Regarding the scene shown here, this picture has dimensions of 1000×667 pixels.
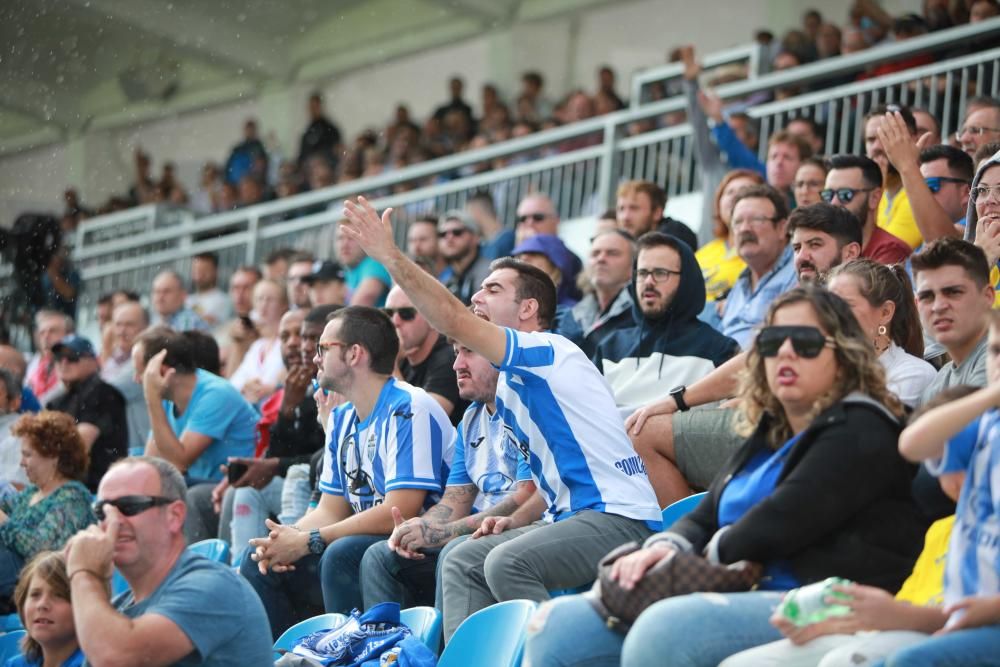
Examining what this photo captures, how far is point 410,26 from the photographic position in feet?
55.0

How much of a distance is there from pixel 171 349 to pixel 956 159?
4.10 metres

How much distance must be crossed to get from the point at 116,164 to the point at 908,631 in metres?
17.4

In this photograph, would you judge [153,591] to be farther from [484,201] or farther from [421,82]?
[421,82]

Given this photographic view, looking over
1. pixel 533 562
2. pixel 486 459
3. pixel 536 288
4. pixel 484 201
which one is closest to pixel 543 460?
pixel 533 562

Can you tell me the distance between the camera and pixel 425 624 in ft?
15.0

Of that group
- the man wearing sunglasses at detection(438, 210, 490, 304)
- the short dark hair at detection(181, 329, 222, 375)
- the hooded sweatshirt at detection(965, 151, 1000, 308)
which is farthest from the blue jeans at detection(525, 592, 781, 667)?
the man wearing sunglasses at detection(438, 210, 490, 304)

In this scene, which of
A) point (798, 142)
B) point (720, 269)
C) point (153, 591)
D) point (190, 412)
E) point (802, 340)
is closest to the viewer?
point (802, 340)

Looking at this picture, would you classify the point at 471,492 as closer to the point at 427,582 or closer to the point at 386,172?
the point at 427,582

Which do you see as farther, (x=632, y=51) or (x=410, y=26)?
(x=410, y=26)

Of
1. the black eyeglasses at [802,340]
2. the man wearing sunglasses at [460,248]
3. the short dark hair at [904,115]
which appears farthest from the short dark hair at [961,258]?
the man wearing sunglasses at [460,248]

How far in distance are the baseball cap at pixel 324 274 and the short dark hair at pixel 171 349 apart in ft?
4.49

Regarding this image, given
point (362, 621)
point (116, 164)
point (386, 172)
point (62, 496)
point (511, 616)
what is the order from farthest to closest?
point (116, 164)
point (386, 172)
point (62, 496)
point (362, 621)
point (511, 616)

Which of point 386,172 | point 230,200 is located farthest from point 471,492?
point 230,200

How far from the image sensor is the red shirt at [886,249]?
590 centimetres
